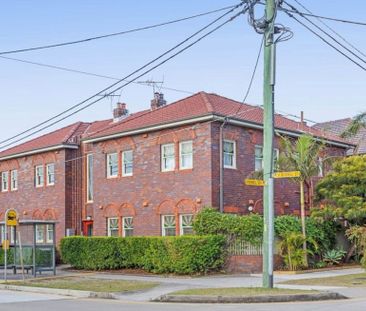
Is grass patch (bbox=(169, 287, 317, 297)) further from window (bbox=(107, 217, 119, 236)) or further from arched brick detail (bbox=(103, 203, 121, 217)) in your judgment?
window (bbox=(107, 217, 119, 236))

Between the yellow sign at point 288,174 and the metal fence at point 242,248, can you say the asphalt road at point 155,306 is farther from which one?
the metal fence at point 242,248

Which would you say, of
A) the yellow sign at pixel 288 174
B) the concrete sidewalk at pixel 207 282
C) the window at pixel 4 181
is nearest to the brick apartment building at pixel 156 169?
the window at pixel 4 181

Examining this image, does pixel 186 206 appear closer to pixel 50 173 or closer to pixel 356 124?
pixel 356 124

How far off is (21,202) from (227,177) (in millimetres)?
16112

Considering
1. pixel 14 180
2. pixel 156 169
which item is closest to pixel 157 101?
pixel 156 169

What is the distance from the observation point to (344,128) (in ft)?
142

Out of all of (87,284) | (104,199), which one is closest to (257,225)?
(87,284)

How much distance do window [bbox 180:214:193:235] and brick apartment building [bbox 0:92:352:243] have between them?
0.04 m

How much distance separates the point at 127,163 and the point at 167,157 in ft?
9.34

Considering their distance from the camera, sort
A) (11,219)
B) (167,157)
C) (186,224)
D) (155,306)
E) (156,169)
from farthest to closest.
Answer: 1. (156,169)
2. (167,157)
3. (186,224)
4. (11,219)
5. (155,306)

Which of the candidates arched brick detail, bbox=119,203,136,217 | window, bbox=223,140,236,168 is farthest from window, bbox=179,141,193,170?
arched brick detail, bbox=119,203,136,217

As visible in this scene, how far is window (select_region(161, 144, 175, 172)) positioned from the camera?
2981cm

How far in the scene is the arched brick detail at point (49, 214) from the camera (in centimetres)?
3684

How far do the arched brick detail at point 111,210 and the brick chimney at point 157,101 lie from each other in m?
6.81
